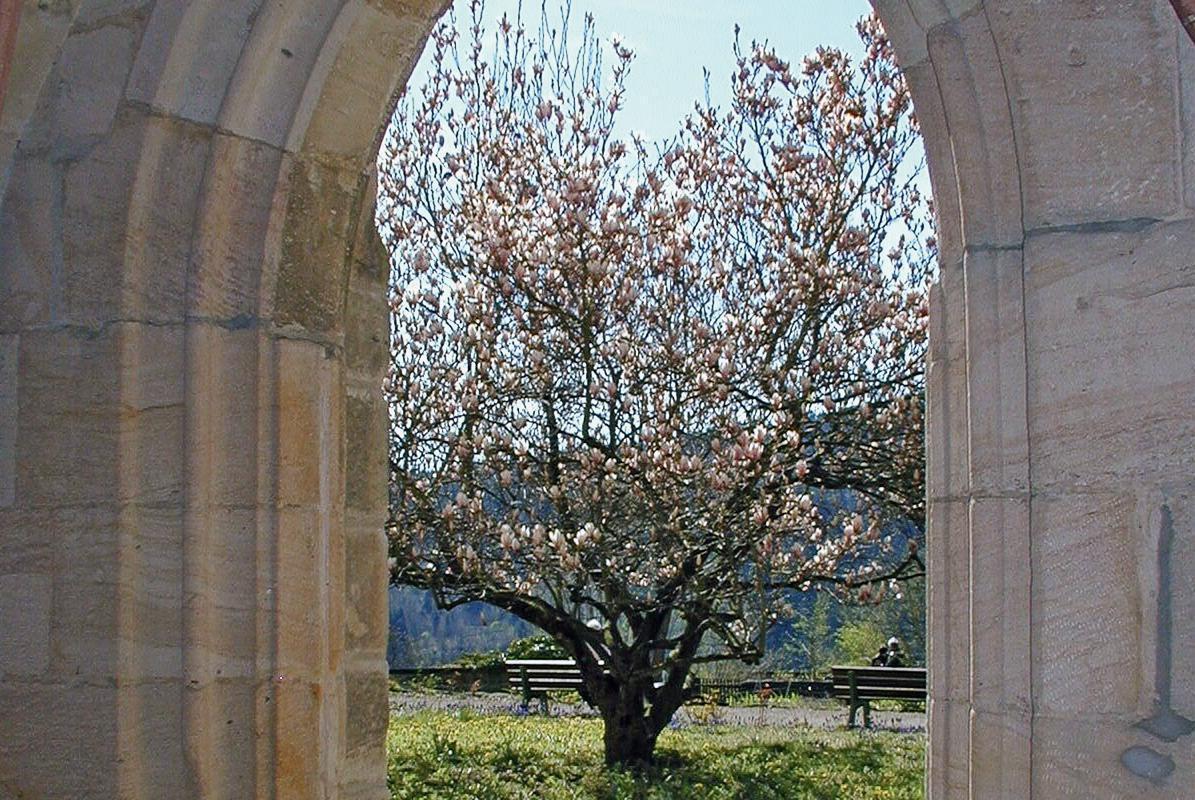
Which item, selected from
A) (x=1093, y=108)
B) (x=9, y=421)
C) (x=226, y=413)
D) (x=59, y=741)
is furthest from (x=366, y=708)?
(x=1093, y=108)

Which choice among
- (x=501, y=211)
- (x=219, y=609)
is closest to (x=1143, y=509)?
(x=219, y=609)

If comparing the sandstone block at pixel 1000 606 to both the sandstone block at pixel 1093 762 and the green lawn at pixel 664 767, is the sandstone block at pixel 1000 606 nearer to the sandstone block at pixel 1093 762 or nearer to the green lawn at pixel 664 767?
the sandstone block at pixel 1093 762

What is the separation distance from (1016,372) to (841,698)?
32.9ft

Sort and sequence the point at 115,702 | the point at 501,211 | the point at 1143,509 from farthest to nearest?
1. the point at 501,211
2. the point at 115,702
3. the point at 1143,509

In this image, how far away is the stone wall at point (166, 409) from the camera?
223cm

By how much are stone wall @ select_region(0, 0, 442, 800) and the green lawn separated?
436cm

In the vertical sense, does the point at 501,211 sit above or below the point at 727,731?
above

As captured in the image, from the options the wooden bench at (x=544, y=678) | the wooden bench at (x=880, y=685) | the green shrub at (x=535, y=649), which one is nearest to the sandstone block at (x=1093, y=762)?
the wooden bench at (x=880, y=685)

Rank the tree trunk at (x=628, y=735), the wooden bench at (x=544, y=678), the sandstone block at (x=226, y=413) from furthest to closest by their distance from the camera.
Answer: the wooden bench at (x=544, y=678)
the tree trunk at (x=628, y=735)
the sandstone block at (x=226, y=413)

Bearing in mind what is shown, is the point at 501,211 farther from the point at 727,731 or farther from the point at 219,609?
the point at 219,609

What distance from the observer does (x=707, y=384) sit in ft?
22.2

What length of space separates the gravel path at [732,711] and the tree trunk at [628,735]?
3.00 m

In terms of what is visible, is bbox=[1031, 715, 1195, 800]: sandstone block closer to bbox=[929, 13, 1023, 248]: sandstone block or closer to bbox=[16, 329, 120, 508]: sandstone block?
bbox=[929, 13, 1023, 248]: sandstone block

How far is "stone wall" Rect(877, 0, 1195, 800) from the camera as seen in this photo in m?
1.73
